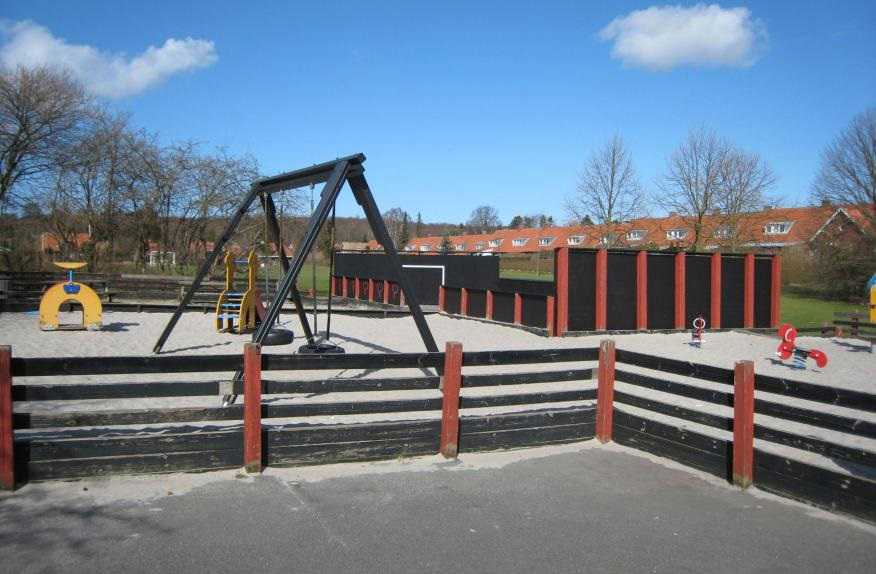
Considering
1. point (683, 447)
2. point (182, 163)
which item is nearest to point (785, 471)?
point (683, 447)

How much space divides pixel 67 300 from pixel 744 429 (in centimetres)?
1461

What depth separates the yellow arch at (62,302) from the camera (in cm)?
1516

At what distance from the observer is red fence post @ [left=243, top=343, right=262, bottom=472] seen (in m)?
5.50

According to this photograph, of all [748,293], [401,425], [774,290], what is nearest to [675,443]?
[401,425]

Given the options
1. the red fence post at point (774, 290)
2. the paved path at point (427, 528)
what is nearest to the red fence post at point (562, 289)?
the red fence post at point (774, 290)

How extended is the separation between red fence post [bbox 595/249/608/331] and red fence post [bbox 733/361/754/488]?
13.4m

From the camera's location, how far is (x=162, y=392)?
535 cm

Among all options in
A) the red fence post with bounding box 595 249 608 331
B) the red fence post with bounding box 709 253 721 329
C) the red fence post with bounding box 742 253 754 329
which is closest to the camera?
the red fence post with bounding box 595 249 608 331

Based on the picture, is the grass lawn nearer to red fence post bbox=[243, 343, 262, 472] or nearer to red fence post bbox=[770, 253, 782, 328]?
red fence post bbox=[770, 253, 782, 328]

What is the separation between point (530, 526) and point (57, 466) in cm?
350

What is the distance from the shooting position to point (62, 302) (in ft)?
50.2

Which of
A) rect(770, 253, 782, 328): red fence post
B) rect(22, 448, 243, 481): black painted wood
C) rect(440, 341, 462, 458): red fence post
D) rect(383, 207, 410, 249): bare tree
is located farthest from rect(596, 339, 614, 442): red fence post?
rect(383, 207, 410, 249): bare tree

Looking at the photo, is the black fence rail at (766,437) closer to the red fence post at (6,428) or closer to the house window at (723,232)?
the red fence post at (6,428)

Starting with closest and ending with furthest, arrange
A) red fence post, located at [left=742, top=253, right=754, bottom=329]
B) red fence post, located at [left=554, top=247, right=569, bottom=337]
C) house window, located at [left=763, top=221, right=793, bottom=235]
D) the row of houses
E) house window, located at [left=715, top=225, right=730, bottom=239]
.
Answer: red fence post, located at [left=554, top=247, right=569, bottom=337] < red fence post, located at [left=742, top=253, right=754, bottom=329] < the row of houses < house window, located at [left=715, top=225, right=730, bottom=239] < house window, located at [left=763, top=221, right=793, bottom=235]
